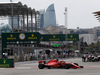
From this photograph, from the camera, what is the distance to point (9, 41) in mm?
52094

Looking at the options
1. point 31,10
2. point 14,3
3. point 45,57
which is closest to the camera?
point 45,57

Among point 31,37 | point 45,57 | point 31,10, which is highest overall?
point 31,10

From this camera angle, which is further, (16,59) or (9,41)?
(9,41)

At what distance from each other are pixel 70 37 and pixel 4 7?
828 inches

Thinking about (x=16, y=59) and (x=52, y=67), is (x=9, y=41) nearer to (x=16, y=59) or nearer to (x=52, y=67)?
(x=16, y=59)

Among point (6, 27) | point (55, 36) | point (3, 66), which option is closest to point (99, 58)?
point (3, 66)

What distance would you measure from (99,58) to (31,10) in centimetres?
3585

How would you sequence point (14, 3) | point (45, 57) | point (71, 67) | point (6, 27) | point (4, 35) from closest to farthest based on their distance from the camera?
point (71, 67) < point (4, 35) < point (45, 57) < point (14, 3) < point (6, 27)

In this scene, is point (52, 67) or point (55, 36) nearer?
point (52, 67)

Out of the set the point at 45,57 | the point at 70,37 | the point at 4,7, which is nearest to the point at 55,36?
the point at 70,37

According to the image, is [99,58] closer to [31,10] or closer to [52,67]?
[52,67]

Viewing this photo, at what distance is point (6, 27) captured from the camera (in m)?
106

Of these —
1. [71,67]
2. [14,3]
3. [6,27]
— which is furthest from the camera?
[6,27]

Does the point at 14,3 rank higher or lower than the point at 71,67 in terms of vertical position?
higher
